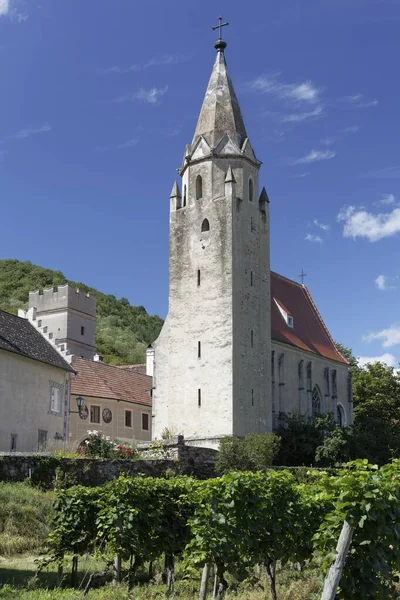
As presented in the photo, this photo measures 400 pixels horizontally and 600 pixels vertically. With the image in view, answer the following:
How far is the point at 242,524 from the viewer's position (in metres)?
15.7

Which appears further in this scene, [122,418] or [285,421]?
[122,418]

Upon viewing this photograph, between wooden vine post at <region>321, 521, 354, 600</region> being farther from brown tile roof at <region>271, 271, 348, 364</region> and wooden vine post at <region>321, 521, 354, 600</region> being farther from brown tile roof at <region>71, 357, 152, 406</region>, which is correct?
brown tile roof at <region>71, 357, 152, 406</region>

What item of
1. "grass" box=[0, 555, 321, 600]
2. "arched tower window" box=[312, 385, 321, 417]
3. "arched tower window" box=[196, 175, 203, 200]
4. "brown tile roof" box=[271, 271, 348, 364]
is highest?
"arched tower window" box=[196, 175, 203, 200]

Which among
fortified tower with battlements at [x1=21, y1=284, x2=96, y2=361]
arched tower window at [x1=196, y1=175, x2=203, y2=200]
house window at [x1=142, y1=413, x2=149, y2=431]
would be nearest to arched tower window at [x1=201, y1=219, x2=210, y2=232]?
arched tower window at [x1=196, y1=175, x2=203, y2=200]

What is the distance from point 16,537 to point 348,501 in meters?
12.9

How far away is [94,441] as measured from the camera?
3303 cm

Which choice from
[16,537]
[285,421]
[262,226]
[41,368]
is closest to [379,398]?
[285,421]

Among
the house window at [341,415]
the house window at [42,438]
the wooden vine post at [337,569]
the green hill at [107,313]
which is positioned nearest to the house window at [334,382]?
the house window at [341,415]

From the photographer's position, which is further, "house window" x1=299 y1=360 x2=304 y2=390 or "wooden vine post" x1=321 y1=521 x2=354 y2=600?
"house window" x1=299 y1=360 x2=304 y2=390

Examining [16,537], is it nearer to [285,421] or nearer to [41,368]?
[41,368]

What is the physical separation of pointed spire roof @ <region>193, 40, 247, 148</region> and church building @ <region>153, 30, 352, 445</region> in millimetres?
69

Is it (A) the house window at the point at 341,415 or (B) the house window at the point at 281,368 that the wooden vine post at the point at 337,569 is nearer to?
(B) the house window at the point at 281,368

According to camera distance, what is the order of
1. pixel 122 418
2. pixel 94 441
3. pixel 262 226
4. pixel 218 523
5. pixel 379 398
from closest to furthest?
pixel 218 523, pixel 94 441, pixel 262 226, pixel 122 418, pixel 379 398

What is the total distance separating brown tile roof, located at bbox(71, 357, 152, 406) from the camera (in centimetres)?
5184
